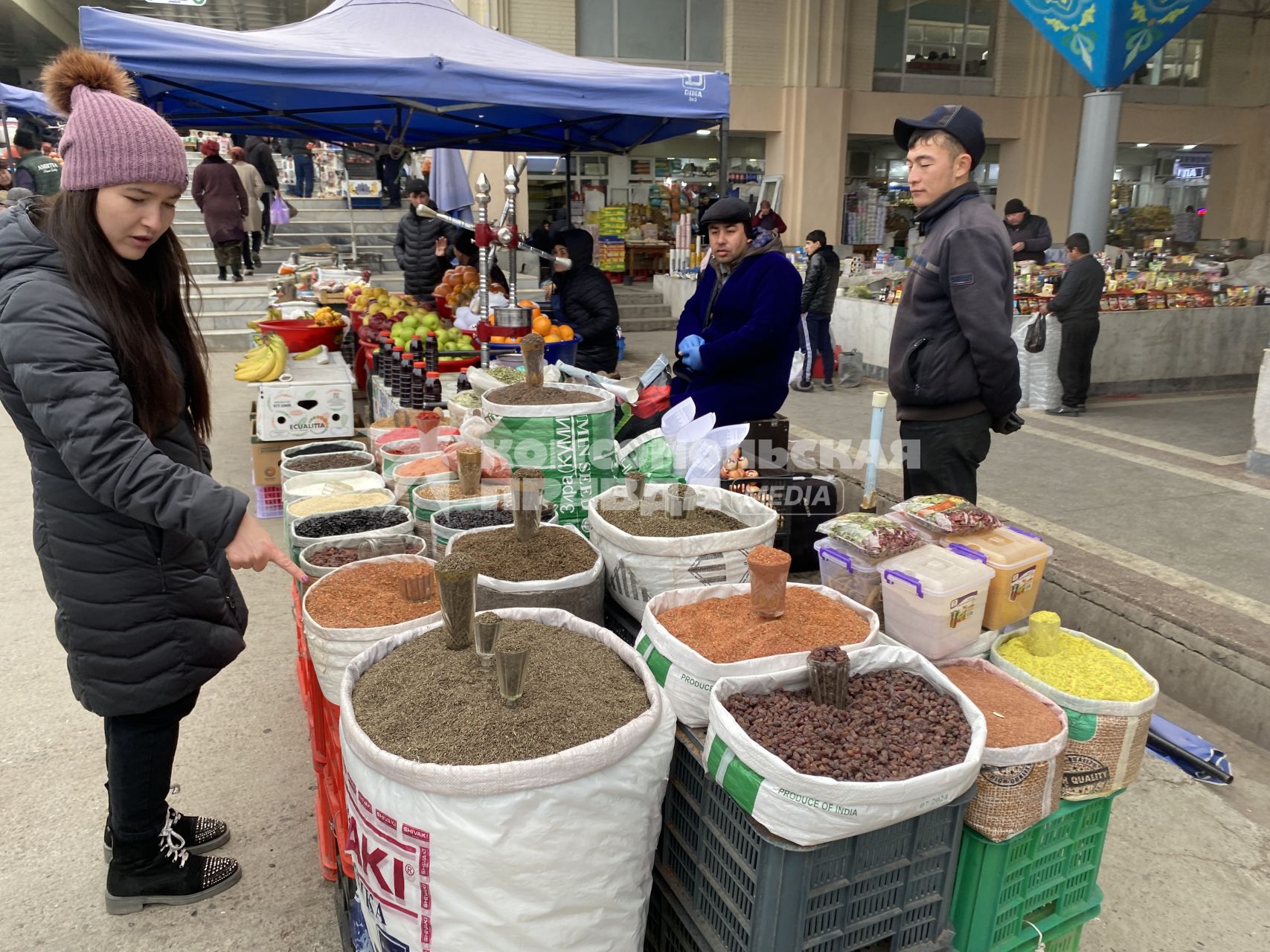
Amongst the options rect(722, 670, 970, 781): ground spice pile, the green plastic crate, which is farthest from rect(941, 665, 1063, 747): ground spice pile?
the green plastic crate

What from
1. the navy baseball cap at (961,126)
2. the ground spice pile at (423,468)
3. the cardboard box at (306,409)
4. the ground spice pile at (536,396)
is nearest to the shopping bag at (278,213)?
the cardboard box at (306,409)

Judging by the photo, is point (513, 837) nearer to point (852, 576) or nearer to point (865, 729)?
point (865, 729)

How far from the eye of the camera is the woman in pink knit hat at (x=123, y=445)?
1.65 metres

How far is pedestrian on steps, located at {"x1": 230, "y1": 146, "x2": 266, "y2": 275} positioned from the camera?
41.4ft

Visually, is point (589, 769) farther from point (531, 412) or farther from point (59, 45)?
point (59, 45)

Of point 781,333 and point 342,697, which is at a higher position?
point 781,333

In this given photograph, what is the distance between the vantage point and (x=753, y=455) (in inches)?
162

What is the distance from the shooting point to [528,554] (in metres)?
2.19

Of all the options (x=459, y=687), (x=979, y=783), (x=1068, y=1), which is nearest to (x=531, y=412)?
(x=459, y=687)

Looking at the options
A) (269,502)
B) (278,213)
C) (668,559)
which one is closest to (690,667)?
(668,559)

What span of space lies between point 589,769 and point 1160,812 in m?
2.26

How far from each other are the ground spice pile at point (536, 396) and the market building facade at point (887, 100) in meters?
12.5

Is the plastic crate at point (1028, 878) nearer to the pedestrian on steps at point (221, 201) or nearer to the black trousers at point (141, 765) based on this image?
the black trousers at point (141, 765)

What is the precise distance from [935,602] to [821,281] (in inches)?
309
